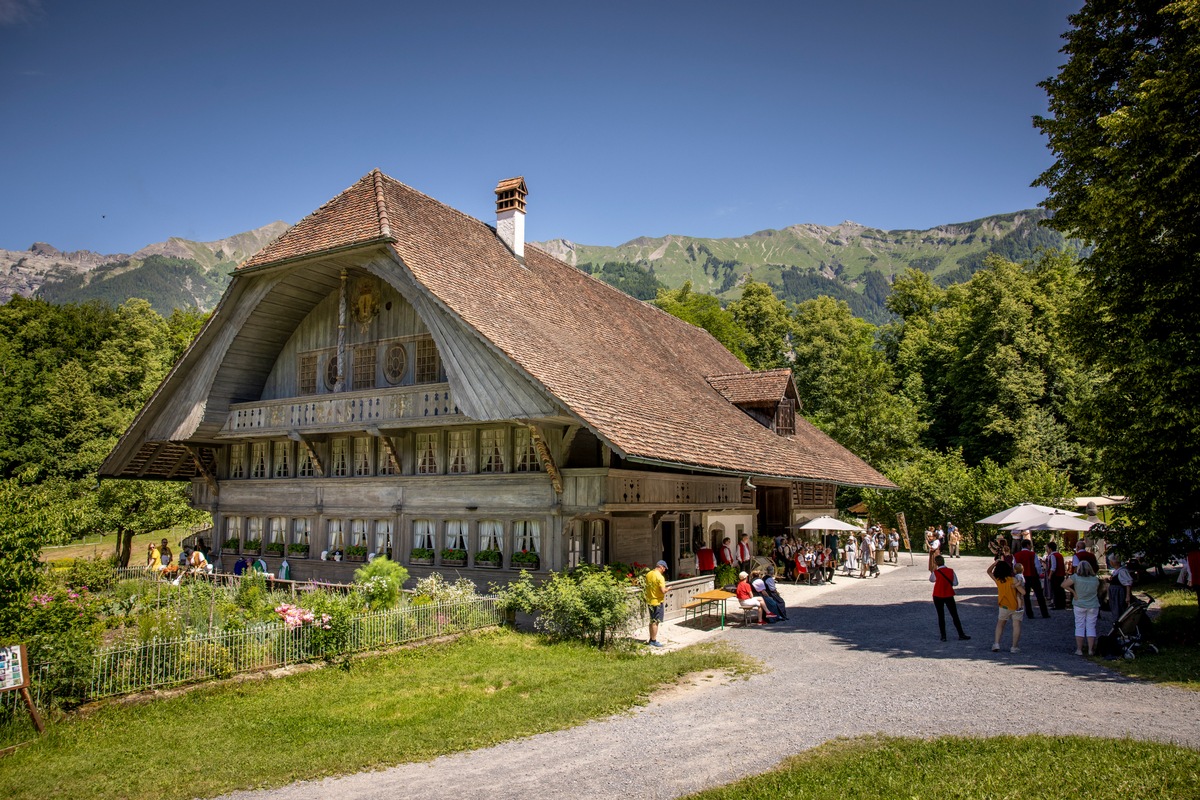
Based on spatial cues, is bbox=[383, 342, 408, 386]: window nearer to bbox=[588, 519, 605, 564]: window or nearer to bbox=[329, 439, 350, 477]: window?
bbox=[329, 439, 350, 477]: window

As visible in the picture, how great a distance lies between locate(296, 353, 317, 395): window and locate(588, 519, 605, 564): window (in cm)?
1031

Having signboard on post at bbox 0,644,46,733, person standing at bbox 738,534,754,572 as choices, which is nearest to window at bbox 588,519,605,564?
person standing at bbox 738,534,754,572

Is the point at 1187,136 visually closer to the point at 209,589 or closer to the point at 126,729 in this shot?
the point at 126,729

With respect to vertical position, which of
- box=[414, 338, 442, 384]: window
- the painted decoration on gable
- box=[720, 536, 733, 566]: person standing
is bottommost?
box=[720, 536, 733, 566]: person standing

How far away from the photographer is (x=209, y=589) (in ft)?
62.4

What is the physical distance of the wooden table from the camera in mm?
18969

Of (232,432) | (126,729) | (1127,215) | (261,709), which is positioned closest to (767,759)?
(261,709)

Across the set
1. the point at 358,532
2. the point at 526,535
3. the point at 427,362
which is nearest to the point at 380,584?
the point at 526,535

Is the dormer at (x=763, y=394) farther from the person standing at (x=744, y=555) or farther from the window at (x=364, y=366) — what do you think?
the window at (x=364, y=366)

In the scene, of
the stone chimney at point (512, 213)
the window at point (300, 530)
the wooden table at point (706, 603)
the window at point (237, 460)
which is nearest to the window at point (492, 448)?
the wooden table at point (706, 603)

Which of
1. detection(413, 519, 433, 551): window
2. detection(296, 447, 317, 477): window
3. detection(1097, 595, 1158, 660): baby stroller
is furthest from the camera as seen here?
detection(296, 447, 317, 477): window

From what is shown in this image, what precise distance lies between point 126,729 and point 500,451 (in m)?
11.5

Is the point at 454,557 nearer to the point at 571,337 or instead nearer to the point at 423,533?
the point at 423,533

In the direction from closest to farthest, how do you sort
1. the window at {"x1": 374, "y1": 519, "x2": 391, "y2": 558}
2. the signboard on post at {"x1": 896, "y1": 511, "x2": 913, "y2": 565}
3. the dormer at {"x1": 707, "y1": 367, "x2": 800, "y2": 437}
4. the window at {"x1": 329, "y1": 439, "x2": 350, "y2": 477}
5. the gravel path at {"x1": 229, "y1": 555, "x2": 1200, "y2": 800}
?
the gravel path at {"x1": 229, "y1": 555, "x2": 1200, "y2": 800} → the window at {"x1": 374, "y1": 519, "x2": 391, "y2": 558} → the window at {"x1": 329, "y1": 439, "x2": 350, "y2": 477} → the dormer at {"x1": 707, "y1": 367, "x2": 800, "y2": 437} → the signboard on post at {"x1": 896, "y1": 511, "x2": 913, "y2": 565}
